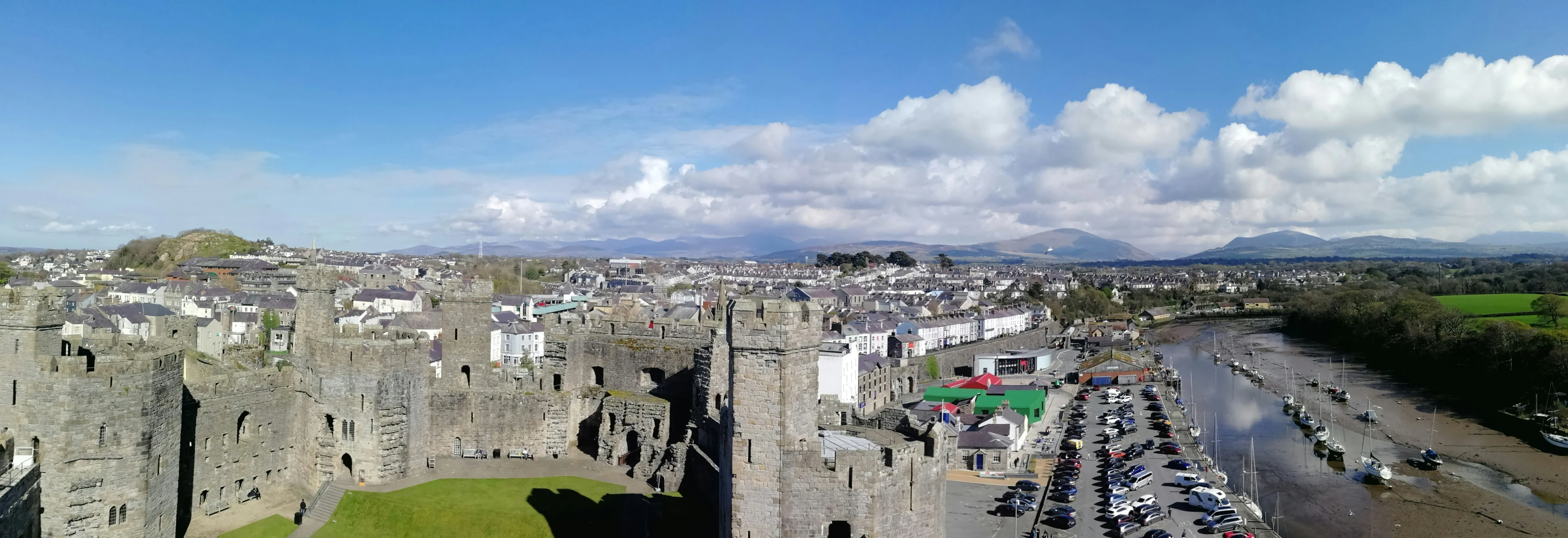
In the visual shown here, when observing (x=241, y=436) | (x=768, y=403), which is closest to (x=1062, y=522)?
(x=768, y=403)

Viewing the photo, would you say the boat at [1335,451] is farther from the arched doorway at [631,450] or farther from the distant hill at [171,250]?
the distant hill at [171,250]

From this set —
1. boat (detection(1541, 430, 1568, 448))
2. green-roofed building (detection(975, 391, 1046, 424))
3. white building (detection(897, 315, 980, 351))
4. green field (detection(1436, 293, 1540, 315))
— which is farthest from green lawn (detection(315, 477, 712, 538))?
green field (detection(1436, 293, 1540, 315))

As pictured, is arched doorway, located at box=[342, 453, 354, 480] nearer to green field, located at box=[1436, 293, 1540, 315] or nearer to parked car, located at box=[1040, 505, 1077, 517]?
parked car, located at box=[1040, 505, 1077, 517]

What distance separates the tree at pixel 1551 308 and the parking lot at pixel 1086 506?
170ft

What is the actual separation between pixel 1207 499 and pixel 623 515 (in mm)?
19862

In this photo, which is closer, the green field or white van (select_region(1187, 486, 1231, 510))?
white van (select_region(1187, 486, 1231, 510))

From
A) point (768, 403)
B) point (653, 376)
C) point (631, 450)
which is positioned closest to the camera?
point (768, 403)

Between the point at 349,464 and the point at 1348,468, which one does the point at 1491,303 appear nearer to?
the point at 1348,468

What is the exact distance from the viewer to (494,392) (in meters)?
23.1

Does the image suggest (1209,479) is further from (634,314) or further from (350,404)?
(634,314)

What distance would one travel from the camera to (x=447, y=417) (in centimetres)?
2275

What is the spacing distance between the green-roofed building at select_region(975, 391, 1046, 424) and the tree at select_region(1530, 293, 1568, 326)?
157 feet

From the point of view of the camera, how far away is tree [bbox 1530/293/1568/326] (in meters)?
66.4

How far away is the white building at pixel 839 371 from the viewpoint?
40.0 metres
